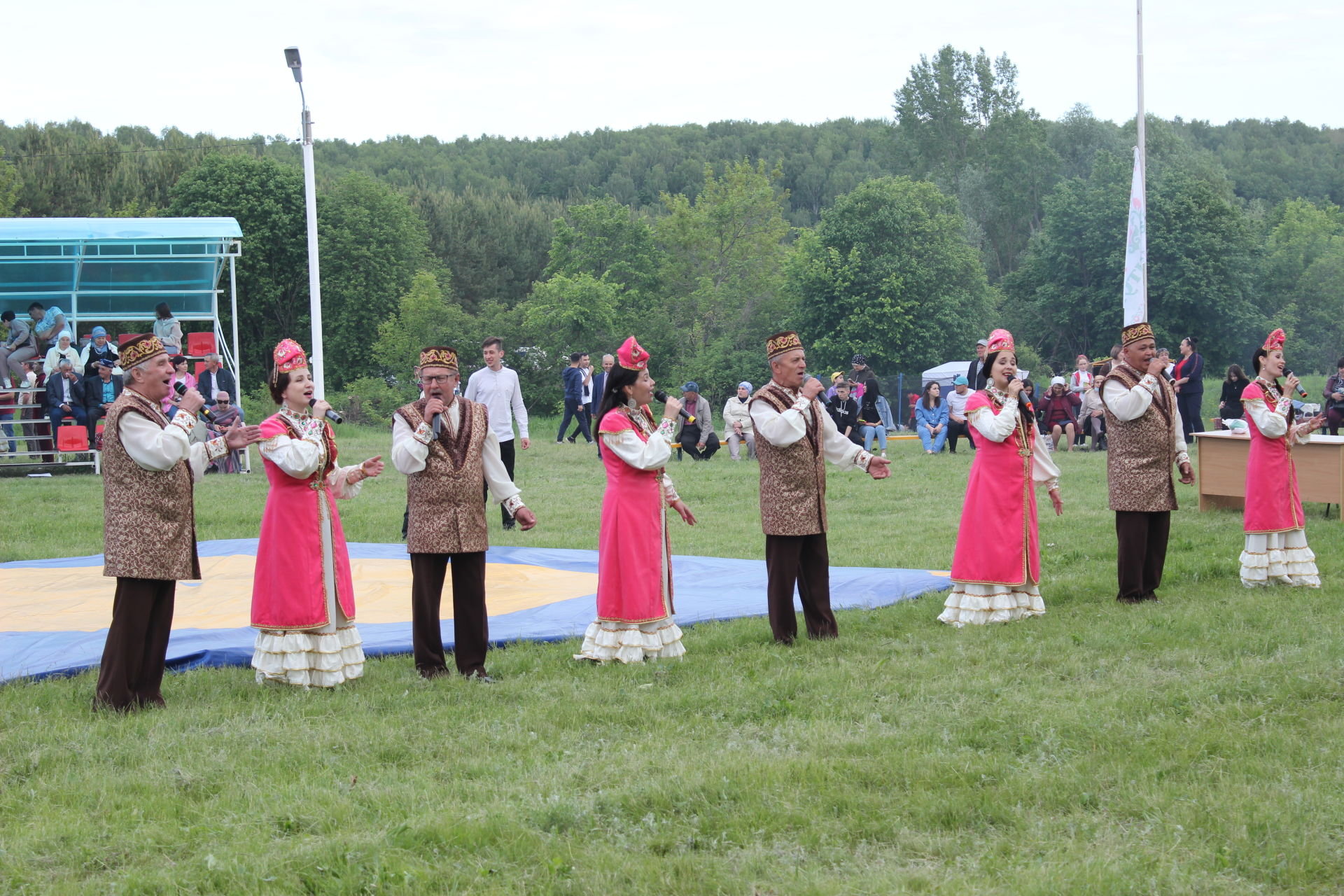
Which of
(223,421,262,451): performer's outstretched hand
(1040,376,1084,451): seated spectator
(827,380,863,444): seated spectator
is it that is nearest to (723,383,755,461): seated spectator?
(827,380,863,444): seated spectator

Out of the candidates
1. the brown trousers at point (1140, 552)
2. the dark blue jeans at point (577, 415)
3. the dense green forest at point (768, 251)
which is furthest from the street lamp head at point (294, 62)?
the dense green forest at point (768, 251)

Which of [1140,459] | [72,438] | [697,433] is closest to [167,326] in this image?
[72,438]

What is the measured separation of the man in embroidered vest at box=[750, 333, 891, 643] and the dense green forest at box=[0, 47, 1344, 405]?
100ft

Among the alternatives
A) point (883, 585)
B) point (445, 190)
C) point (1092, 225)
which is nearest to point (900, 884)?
point (883, 585)

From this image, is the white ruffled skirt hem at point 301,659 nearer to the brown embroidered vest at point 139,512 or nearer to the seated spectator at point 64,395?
the brown embroidered vest at point 139,512

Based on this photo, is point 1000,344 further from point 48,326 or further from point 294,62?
point 48,326

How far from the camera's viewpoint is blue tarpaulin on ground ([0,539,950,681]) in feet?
23.4

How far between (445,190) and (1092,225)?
111ft

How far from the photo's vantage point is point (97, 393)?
17.4 meters

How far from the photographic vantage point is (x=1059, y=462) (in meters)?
17.2

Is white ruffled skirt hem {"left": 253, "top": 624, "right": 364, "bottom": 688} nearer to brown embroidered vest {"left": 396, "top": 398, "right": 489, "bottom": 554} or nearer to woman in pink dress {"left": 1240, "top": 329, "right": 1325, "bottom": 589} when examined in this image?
brown embroidered vest {"left": 396, "top": 398, "right": 489, "bottom": 554}

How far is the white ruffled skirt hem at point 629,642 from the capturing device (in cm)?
671

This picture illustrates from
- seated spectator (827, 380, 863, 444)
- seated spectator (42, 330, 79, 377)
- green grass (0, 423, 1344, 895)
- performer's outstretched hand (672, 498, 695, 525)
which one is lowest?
green grass (0, 423, 1344, 895)

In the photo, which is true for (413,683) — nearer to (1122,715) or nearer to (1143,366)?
(1122,715)
